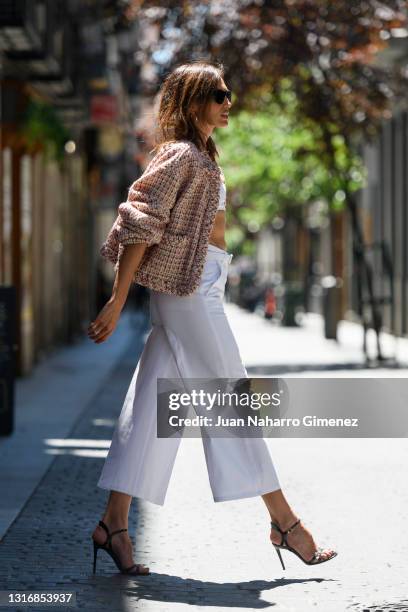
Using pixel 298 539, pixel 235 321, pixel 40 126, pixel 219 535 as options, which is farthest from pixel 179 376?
pixel 235 321

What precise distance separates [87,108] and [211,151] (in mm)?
18344

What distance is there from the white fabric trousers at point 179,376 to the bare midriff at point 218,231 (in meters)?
0.03

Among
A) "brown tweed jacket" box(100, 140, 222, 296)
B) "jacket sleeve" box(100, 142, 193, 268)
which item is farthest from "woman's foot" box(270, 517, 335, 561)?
"jacket sleeve" box(100, 142, 193, 268)

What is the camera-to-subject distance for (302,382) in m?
15.8

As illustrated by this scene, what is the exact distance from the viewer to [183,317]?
5473 mm

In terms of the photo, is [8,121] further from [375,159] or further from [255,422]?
[375,159]

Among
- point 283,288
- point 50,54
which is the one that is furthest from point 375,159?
point 50,54

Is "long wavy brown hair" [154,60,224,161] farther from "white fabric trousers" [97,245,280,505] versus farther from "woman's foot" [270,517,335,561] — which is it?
"woman's foot" [270,517,335,561]

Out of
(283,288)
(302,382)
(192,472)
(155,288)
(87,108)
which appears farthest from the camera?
(283,288)

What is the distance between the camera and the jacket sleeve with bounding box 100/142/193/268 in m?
5.25

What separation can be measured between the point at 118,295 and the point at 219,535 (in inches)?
66.3

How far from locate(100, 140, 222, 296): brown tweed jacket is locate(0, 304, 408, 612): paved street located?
1087 millimetres

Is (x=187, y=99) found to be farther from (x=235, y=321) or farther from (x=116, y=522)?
(x=235, y=321)

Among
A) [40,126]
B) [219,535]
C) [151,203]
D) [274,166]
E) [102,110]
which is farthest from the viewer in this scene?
[274,166]
